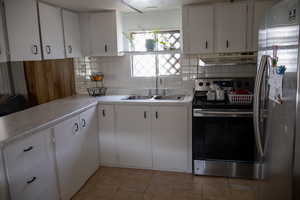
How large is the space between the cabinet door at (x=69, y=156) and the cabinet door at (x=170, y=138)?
90 centimetres

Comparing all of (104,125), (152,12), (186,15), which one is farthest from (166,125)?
(152,12)

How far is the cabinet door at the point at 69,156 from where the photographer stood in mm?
2381

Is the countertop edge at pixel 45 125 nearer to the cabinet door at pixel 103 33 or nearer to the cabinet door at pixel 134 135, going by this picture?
the cabinet door at pixel 134 135

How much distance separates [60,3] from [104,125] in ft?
5.07

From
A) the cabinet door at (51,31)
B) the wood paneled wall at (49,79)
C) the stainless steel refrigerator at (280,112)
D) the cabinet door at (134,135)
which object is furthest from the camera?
the cabinet door at (134,135)

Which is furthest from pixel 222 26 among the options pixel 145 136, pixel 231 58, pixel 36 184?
pixel 36 184

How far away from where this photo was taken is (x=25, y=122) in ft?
7.13

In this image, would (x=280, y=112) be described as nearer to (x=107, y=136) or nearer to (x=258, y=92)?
(x=258, y=92)

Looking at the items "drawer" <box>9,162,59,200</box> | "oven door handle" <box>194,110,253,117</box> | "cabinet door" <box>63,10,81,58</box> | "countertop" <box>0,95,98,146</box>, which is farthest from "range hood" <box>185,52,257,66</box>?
"drawer" <box>9,162,59,200</box>

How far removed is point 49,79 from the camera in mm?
3191

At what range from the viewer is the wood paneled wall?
291 centimetres

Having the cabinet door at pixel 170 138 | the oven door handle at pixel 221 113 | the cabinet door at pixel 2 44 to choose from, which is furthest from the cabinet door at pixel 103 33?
the oven door handle at pixel 221 113

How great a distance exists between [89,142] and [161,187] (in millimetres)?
1004

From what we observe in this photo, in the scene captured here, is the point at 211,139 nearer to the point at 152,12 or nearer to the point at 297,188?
the point at 297,188
